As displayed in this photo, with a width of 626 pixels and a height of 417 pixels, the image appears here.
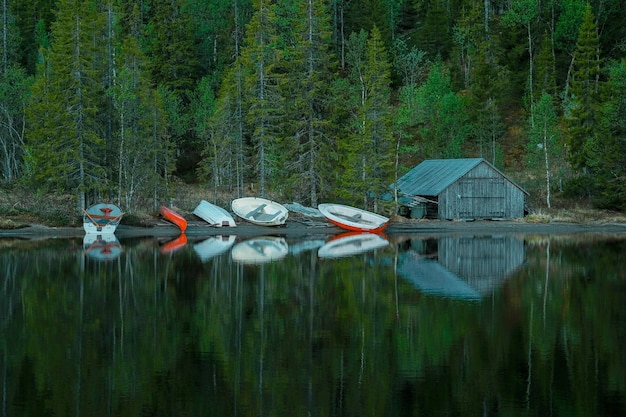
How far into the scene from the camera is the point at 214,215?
59.9 meters

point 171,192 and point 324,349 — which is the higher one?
point 171,192

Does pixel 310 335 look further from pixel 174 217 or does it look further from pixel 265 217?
pixel 265 217

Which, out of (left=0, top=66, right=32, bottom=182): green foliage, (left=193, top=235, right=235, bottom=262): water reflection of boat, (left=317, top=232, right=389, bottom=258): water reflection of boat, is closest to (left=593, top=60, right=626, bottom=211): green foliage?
(left=317, top=232, right=389, bottom=258): water reflection of boat

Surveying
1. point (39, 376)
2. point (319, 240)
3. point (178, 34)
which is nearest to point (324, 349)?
point (39, 376)

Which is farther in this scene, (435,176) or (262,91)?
(435,176)

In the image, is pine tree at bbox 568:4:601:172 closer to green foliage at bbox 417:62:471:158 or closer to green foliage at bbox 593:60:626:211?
green foliage at bbox 593:60:626:211

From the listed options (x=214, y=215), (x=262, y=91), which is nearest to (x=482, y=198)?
(x=262, y=91)

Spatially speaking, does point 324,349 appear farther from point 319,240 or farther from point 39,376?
point 319,240

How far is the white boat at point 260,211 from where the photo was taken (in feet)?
198

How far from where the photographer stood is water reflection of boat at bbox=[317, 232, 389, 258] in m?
45.7

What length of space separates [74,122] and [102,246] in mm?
12772

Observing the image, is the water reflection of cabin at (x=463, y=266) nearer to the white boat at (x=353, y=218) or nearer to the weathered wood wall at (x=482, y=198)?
the white boat at (x=353, y=218)

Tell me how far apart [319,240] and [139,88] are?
58.9ft

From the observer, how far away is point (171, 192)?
6512cm
